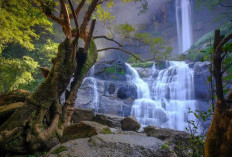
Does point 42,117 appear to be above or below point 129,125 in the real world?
above

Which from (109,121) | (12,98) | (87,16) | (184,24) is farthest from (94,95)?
(184,24)

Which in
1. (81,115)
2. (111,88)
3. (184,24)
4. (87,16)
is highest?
(184,24)

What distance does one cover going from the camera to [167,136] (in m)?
4.27

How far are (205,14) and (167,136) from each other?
3733cm

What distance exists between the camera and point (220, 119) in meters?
1.38

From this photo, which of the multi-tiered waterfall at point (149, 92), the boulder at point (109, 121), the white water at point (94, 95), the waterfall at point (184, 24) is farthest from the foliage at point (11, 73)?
the waterfall at point (184, 24)

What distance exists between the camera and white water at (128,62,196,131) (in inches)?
472

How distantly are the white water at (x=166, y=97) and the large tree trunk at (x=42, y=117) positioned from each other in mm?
9174

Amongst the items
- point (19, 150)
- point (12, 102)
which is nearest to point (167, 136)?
point (19, 150)

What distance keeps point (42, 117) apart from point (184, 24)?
39216 millimetres

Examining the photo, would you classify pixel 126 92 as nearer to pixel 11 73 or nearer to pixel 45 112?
pixel 11 73

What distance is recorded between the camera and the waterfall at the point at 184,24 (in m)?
33.0

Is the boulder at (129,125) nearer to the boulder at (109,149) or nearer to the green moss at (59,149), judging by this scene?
the boulder at (109,149)

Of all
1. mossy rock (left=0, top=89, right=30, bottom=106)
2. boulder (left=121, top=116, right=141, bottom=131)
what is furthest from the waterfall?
mossy rock (left=0, top=89, right=30, bottom=106)
